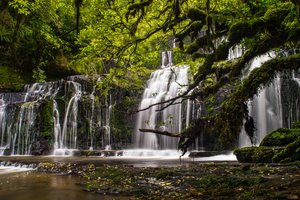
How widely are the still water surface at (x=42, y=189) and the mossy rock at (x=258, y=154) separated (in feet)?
17.4

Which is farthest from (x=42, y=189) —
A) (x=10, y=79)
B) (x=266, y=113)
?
(x=10, y=79)

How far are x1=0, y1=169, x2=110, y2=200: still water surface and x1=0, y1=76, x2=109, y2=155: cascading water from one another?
10.7 meters

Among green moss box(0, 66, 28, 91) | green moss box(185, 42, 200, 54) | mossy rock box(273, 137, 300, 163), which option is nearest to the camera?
mossy rock box(273, 137, 300, 163)

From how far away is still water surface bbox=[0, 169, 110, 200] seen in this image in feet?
21.8

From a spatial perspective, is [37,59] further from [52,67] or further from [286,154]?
[286,154]

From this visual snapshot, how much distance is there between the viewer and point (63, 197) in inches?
258

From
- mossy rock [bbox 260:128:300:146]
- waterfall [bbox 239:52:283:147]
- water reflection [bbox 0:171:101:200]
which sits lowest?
water reflection [bbox 0:171:101:200]

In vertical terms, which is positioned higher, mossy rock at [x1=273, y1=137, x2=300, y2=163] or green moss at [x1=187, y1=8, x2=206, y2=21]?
green moss at [x1=187, y1=8, x2=206, y2=21]

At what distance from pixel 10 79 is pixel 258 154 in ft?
71.6

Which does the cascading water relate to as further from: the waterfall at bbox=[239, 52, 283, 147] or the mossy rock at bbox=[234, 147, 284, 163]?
the mossy rock at bbox=[234, 147, 284, 163]

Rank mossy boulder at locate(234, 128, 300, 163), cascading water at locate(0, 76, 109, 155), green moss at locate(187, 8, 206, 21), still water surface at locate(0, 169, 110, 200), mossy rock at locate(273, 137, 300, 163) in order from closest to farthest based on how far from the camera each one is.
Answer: still water surface at locate(0, 169, 110, 200) < green moss at locate(187, 8, 206, 21) < mossy rock at locate(273, 137, 300, 163) < mossy boulder at locate(234, 128, 300, 163) < cascading water at locate(0, 76, 109, 155)

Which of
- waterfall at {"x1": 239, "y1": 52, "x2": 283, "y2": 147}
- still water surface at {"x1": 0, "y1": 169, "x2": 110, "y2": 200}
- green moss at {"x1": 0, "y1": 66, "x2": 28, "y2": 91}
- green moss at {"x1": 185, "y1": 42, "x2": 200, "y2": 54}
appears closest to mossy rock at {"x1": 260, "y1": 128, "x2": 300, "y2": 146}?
green moss at {"x1": 185, "y1": 42, "x2": 200, "y2": 54}

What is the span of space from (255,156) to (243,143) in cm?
819

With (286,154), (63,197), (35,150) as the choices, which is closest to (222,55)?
(286,154)
